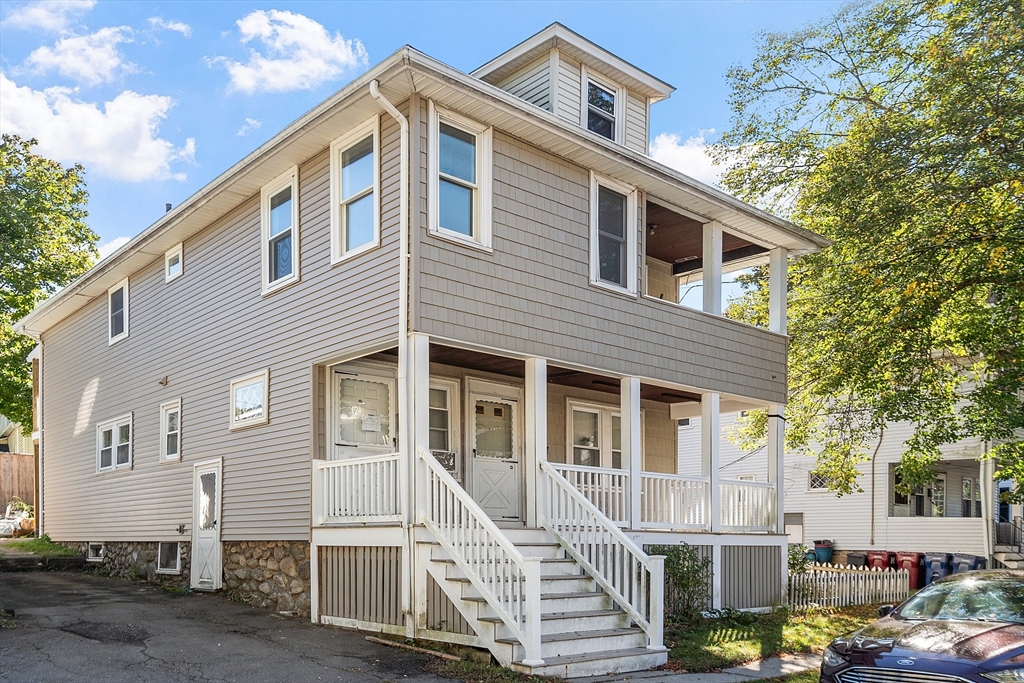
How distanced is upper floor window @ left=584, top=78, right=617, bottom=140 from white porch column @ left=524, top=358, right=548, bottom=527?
547 centimetres

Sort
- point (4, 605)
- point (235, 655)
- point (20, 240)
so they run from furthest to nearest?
1. point (20, 240)
2. point (4, 605)
3. point (235, 655)

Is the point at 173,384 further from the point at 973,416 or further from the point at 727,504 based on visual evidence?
the point at 973,416

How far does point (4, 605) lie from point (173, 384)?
4.43m

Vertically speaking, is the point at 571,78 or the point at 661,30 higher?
the point at 661,30

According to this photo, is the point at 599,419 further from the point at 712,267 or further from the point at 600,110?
the point at 600,110

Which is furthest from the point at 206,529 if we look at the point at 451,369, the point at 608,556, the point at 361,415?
the point at 608,556

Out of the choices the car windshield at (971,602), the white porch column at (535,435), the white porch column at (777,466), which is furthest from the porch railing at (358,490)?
the white porch column at (777,466)

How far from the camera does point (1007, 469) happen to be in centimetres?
1475

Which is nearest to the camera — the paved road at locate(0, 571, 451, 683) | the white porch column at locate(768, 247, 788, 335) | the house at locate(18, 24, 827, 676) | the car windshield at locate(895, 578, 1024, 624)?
the car windshield at locate(895, 578, 1024, 624)

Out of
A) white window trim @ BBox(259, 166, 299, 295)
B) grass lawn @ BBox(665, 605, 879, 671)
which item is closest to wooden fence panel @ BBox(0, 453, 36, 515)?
white window trim @ BBox(259, 166, 299, 295)

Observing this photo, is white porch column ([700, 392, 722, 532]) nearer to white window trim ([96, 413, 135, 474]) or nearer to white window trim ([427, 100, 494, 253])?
white window trim ([427, 100, 494, 253])

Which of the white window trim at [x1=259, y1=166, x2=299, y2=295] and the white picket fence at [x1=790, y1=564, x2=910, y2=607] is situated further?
the white picket fence at [x1=790, y1=564, x2=910, y2=607]

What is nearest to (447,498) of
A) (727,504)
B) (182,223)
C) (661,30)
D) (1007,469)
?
(727,504)

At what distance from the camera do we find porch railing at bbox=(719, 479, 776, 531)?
14.8m
